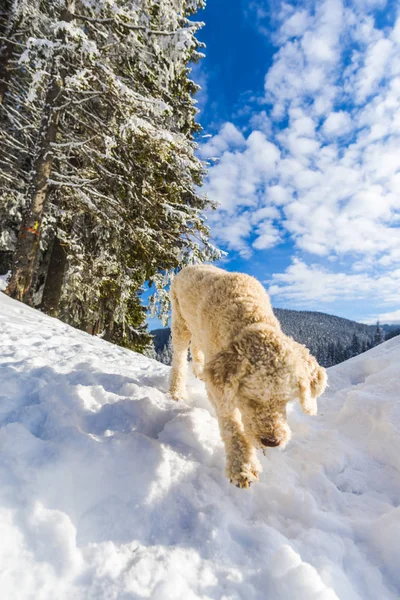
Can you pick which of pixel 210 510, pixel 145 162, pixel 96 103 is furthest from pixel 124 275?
pixel 210 510

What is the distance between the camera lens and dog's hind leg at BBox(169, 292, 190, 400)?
435 cm

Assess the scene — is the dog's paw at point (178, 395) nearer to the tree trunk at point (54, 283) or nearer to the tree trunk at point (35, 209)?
the tree trunk at point (35, 209)

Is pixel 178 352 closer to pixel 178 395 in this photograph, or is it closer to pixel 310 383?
pixel 178 395

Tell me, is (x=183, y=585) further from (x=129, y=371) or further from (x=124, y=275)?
(x=124, y=275)

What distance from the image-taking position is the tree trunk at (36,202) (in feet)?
26.7

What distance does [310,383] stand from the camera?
284cm

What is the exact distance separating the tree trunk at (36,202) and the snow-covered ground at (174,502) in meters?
5.17

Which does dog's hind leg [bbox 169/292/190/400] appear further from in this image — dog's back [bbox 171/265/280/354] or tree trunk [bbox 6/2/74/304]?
tree trunk [bbox 6/2/74/304]

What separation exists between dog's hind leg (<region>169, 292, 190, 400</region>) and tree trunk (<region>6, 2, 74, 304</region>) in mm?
5514

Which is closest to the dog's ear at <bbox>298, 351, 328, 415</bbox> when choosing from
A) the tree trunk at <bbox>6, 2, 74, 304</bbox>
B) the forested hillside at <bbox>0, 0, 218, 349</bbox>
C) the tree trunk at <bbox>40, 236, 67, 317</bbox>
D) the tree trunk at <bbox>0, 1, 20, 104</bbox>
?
the forested hillside at <bbox>0, 0, 218, 349</bbox>

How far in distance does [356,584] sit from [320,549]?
0.24 m

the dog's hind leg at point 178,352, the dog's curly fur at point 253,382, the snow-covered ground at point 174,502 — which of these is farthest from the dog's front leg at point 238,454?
the dog's hind leg at point 178,352

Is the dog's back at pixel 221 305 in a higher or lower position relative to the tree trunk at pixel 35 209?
lower

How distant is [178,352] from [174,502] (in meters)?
2.62
